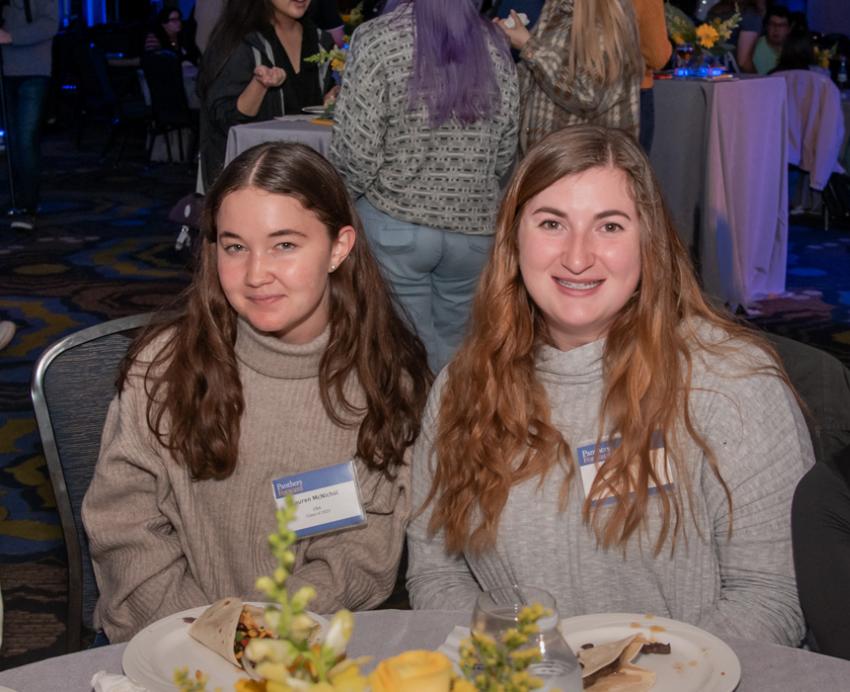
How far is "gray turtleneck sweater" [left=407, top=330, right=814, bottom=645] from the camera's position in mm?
1632

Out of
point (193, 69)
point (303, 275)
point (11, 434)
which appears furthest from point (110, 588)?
point (193, 69)

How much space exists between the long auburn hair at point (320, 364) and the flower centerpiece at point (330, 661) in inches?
43.9

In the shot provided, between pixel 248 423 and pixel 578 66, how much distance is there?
2.37 meters

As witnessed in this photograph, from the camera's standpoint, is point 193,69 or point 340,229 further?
point 193,69

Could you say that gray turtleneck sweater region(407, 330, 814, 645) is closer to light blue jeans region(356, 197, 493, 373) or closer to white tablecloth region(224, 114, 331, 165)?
light blue jeans region(356, 197, 493, 373)

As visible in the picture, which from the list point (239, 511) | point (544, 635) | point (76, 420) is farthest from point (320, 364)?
point (544, 635)

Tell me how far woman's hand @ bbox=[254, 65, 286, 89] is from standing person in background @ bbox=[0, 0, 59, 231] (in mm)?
2898

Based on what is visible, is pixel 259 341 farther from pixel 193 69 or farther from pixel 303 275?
pixel 193 69

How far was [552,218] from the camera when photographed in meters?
1.76

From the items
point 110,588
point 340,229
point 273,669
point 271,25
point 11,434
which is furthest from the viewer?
point 271,25

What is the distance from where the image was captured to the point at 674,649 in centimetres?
131

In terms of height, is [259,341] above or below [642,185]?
below

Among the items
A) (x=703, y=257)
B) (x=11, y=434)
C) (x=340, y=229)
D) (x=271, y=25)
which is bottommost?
(x=11, y=434)

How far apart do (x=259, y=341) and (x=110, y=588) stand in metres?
0.46
